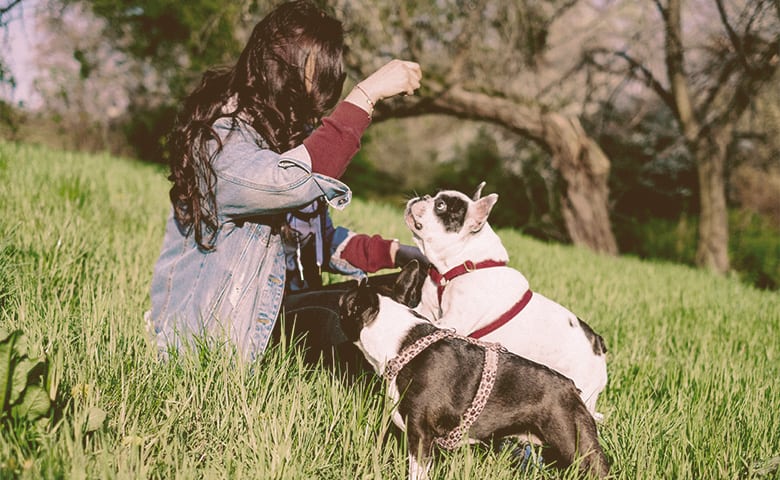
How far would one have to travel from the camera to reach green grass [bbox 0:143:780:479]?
213 cm

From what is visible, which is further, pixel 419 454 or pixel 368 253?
pixel 368 253

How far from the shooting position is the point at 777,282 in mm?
11297

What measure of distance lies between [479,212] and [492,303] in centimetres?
51

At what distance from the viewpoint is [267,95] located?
282 centimetres

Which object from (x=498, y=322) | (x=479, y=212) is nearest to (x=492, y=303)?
(x=498, y=322)

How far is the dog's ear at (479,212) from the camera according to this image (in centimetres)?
310

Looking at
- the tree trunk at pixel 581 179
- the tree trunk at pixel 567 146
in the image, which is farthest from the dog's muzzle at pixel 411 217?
the tree trunk at pixel 581 179

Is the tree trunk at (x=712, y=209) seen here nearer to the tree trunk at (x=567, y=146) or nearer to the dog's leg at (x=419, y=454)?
the tree trunk at (x=567, y=146)

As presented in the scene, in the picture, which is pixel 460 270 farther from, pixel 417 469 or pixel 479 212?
pixel 417 469

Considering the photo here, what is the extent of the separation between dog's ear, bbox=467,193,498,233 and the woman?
78cm

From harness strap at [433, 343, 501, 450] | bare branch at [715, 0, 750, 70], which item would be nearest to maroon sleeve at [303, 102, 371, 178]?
harness strap at [433, 343, 501, 450]

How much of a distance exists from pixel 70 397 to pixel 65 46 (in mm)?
21085

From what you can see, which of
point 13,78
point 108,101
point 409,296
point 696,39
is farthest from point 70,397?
point 108,101

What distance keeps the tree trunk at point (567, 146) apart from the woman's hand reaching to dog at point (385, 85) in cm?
746
